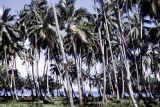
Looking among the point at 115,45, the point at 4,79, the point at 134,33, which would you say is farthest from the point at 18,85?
the point at 4,79

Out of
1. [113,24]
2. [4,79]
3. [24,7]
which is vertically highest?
[24,7]

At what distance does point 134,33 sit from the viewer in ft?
217

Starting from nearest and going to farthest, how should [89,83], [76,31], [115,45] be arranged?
[76,31]
[115,45]
[89,83]

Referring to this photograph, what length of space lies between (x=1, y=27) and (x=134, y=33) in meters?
24.0

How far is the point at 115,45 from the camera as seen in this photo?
72.4m

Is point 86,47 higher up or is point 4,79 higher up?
point 86,47

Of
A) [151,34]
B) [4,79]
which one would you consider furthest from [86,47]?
[4,79]

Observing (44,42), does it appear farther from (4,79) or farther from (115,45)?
(4,79)

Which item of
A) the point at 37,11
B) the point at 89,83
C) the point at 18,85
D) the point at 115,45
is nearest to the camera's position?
the point at 37,11

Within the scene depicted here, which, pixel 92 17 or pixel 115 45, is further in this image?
pixel 115 45

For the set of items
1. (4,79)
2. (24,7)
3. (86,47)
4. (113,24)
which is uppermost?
(24,7)

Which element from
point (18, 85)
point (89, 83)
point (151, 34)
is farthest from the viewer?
point (18, 85)

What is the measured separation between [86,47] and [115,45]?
60.7 feet

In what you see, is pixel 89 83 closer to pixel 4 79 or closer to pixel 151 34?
pixel 151 34
